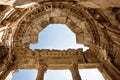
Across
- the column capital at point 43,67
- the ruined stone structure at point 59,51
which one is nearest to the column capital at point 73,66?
the ruined stone structure at point 59,51

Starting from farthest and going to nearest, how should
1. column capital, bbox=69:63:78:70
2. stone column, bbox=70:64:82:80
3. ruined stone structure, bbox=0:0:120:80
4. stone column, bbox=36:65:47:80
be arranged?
1. column capital, bbox=69:63:78:70
2. stone column, bbox=36:65:47:80
3. stone column, bbox=70:64:82:80
4. ruined stone structure, bbox=0:0:120:80

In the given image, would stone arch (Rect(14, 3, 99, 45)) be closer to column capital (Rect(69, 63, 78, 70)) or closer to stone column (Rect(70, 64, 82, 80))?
column capital (Rect(69, 63, 78, 70))

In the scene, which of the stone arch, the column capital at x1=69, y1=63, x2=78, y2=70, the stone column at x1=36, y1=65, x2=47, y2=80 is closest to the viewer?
the stone column at x1=36, y1=65, x2=47, y2=80

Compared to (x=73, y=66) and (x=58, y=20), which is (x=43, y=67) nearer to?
(x=73, y=66)

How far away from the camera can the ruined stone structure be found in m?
11.3

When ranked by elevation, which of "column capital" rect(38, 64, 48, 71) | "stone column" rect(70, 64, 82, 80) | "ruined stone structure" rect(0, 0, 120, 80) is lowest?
"stone column" rect(70, 64, 82, 80)

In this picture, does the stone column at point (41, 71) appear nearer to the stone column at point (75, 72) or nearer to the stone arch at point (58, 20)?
the stone column at point (75, 72)

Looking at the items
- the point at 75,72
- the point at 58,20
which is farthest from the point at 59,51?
the point at 58,20

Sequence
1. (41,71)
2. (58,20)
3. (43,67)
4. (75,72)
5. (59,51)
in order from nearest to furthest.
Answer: (75,72) → (41,71) → (43,67) → (59,51) → (58,20)

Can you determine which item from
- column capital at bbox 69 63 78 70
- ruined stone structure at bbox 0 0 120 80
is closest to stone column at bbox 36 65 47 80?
ruined stone structure at bbox 0 0 120 80

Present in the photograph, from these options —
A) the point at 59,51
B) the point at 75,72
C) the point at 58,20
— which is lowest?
the point at 75,72

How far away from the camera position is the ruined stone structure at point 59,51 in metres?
11.3

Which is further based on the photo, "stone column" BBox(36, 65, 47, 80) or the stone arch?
the stone arch

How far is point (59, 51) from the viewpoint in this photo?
46.2 ft
